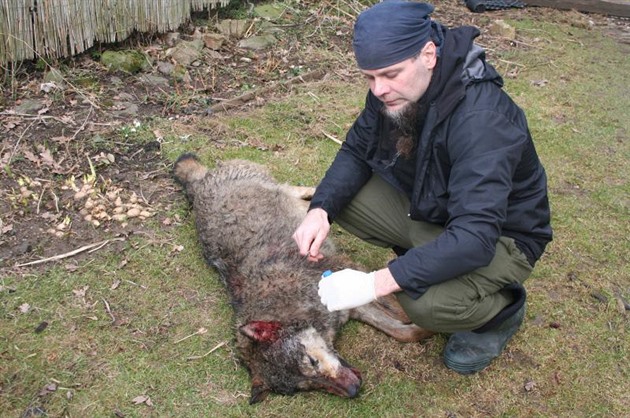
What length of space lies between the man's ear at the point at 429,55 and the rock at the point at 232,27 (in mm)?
5671

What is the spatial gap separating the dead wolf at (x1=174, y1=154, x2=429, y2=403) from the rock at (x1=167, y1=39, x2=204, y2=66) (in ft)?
7.85

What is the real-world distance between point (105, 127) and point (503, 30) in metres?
6.25

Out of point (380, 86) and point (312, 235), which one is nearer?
point (380, 86)

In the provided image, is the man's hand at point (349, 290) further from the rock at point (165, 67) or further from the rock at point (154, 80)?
the rock at point (165, 67)

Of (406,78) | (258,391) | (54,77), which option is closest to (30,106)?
(54,77)

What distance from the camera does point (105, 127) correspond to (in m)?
6.46

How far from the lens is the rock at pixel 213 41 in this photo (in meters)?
8.16

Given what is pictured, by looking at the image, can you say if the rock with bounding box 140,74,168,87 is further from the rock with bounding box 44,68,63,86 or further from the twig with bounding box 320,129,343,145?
the twig with bounding box 320,129,343,145

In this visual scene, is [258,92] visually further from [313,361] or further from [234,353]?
[313,361]

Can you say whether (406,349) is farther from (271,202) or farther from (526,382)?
(271,202)

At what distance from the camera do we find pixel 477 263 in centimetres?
322

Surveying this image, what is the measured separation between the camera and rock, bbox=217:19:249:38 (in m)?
8.41

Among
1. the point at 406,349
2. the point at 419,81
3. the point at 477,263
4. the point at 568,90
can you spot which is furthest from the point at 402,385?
the point at 568,90

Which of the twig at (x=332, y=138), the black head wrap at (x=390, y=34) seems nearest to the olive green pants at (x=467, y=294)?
the black head wrap at (x=390, y=34)
